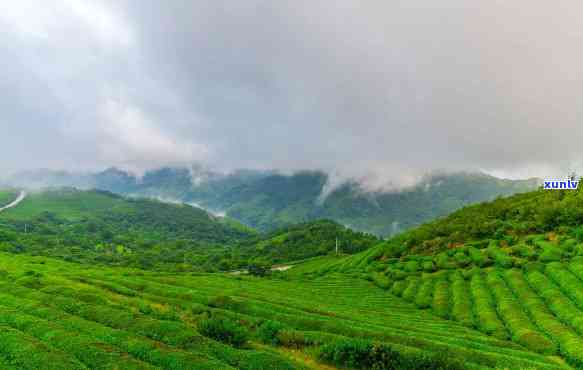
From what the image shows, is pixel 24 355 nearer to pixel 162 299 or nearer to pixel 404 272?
pixel 162 299

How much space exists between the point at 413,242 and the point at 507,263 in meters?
65.7

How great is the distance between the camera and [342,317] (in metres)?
50.0

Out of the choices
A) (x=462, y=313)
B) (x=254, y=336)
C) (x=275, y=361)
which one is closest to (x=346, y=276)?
(x=462, y=313)

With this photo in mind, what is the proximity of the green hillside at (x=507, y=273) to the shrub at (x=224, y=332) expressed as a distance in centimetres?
4053

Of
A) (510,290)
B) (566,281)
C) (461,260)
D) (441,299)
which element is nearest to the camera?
(566,281)

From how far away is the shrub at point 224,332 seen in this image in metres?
30.2

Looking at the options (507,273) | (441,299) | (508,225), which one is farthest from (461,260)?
(508,225)

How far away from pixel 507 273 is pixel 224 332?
7646 centimetres

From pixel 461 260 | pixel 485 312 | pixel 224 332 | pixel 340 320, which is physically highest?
pixel 461 260

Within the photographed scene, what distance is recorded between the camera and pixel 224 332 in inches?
1220

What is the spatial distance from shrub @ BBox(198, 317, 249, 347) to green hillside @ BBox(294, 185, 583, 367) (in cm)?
4053

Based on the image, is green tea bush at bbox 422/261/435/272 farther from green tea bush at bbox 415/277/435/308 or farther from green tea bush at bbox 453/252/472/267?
green tea bush at bbox 415/277/435/308

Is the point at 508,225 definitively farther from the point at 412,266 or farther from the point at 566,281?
the point at 566,281

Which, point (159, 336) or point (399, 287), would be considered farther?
point (399, 287)
